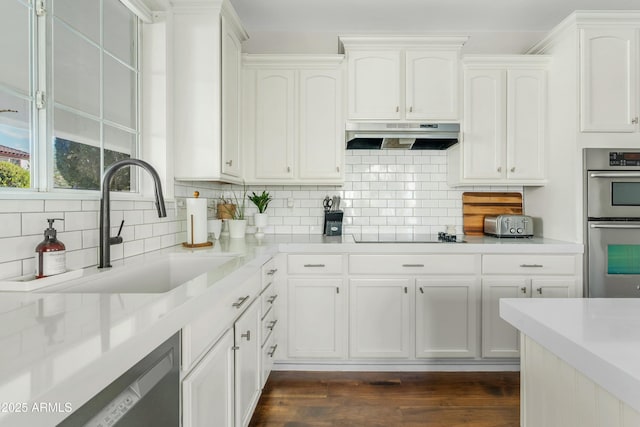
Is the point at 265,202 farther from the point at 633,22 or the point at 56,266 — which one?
the point at 633,22

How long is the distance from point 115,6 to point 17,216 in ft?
4.37

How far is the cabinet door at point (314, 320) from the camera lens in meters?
2.47

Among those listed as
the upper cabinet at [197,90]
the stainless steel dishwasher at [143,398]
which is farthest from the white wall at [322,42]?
the stainless steel dishwasher at [143,398]

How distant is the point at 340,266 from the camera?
97.4 inches

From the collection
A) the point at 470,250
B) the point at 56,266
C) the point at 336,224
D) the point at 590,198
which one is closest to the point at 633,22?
the point at 590,198

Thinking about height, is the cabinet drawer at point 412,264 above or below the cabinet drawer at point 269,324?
above

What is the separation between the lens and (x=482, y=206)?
3.09 metres

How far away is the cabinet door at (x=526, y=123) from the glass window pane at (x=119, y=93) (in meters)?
2.66

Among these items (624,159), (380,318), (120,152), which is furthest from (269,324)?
(624,159)

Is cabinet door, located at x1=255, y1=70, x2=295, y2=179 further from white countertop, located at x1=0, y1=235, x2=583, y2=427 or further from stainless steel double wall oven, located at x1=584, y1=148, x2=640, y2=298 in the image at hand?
stainless steel double wall oven, located at x1=584, y1=148, x2=640, y2=298

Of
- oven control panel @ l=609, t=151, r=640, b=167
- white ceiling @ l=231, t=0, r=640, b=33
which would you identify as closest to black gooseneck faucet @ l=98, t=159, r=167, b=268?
white ceiling @ l=231, t=0, r=640, b=33

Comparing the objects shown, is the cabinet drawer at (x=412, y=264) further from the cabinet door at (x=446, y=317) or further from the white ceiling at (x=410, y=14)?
the white ceiling at (x=410, y=14)

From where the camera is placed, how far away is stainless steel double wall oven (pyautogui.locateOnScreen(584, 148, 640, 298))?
7.92ft

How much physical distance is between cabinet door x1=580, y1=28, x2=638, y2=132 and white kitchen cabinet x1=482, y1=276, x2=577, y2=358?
1.17 metres
